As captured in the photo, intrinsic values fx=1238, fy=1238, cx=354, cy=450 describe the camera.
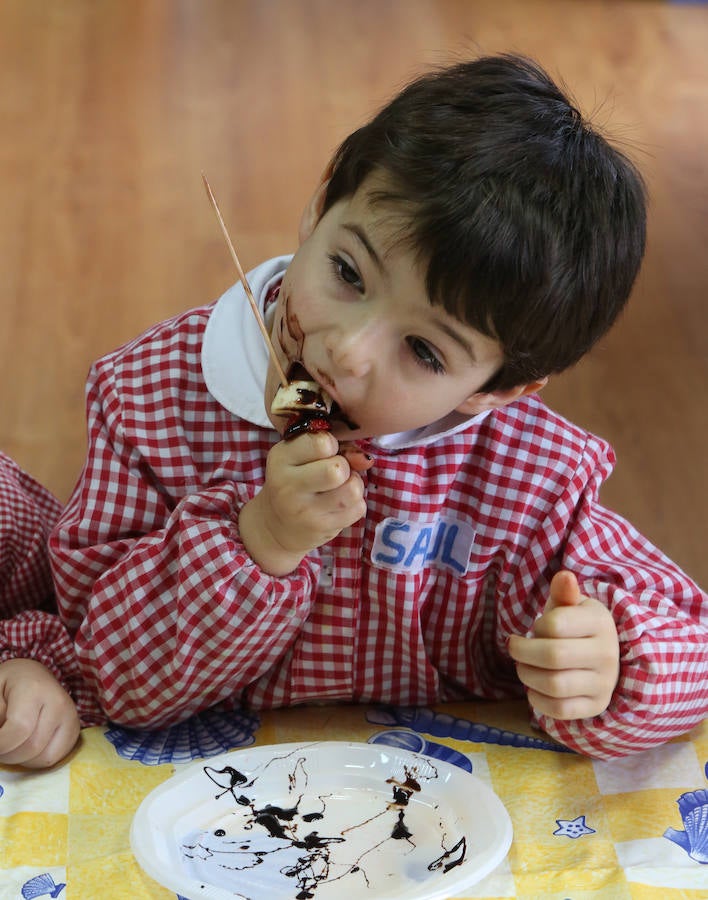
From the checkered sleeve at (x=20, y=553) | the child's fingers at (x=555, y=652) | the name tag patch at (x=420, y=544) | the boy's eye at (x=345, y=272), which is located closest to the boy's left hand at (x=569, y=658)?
the child's fingers at (x=555, y=652)

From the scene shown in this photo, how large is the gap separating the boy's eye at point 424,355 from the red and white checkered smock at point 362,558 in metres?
0.13

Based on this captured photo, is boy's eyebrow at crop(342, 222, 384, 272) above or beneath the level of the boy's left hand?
above

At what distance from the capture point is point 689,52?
2.20 meters

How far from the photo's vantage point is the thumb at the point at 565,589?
30.1 inches

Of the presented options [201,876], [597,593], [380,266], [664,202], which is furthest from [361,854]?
[664,202]

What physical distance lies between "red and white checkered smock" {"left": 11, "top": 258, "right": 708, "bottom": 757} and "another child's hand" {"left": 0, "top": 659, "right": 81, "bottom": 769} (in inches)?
1.2

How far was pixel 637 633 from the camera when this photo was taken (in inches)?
32.8

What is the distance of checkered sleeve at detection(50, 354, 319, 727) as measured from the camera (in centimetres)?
80

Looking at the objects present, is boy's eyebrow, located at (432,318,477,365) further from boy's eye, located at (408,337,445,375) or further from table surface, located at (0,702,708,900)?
table surface, located at (0,702,708,900)

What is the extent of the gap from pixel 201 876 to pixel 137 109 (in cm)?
134

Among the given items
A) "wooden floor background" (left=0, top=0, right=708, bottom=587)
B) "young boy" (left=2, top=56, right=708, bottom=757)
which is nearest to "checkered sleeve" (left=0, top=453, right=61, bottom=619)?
"young boy" (left=2, top=56, right=708, bottom=757)

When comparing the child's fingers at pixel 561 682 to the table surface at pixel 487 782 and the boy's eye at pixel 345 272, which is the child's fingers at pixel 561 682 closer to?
the table surface at pixel 487 782

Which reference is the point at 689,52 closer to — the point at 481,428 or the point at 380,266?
the point at 481,428

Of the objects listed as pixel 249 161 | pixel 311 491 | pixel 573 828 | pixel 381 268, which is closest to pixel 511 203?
pixel 381 268
